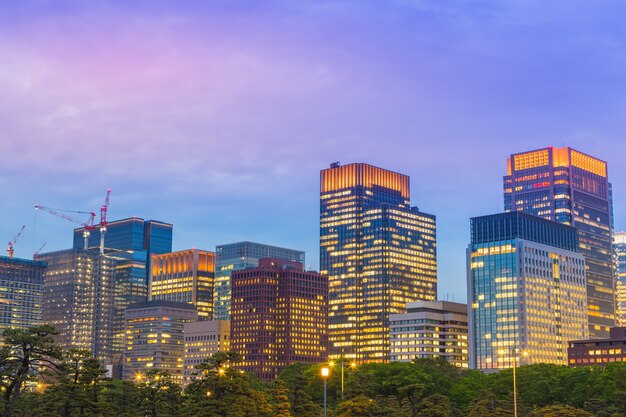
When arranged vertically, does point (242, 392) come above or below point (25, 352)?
below

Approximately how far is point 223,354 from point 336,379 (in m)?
63.7

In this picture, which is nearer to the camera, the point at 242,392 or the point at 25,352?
the point at 25,352

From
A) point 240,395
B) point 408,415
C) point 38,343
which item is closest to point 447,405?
point 408,415

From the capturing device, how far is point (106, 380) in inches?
4338

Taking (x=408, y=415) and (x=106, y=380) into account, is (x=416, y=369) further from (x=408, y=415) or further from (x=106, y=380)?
(x=106, y=380)

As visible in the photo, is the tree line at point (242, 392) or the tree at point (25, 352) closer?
the tree at point (25, 352)

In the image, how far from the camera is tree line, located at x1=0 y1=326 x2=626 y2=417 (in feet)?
248

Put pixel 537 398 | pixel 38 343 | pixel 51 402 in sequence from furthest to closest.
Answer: pixel 537 398 < pixel 51 402 < pixel 38 343

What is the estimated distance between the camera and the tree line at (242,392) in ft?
248

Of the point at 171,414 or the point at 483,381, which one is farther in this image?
the point at 483,381

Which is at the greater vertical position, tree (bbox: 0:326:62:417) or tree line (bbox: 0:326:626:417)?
tree (bbox: 0:326:62:417)

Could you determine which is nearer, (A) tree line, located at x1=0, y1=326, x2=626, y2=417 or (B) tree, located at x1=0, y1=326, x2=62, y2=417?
(B) tree, located at x1=0, y1=326, x2=62, y2=417

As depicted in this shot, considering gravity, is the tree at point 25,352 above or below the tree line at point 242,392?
above

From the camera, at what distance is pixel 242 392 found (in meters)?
111
